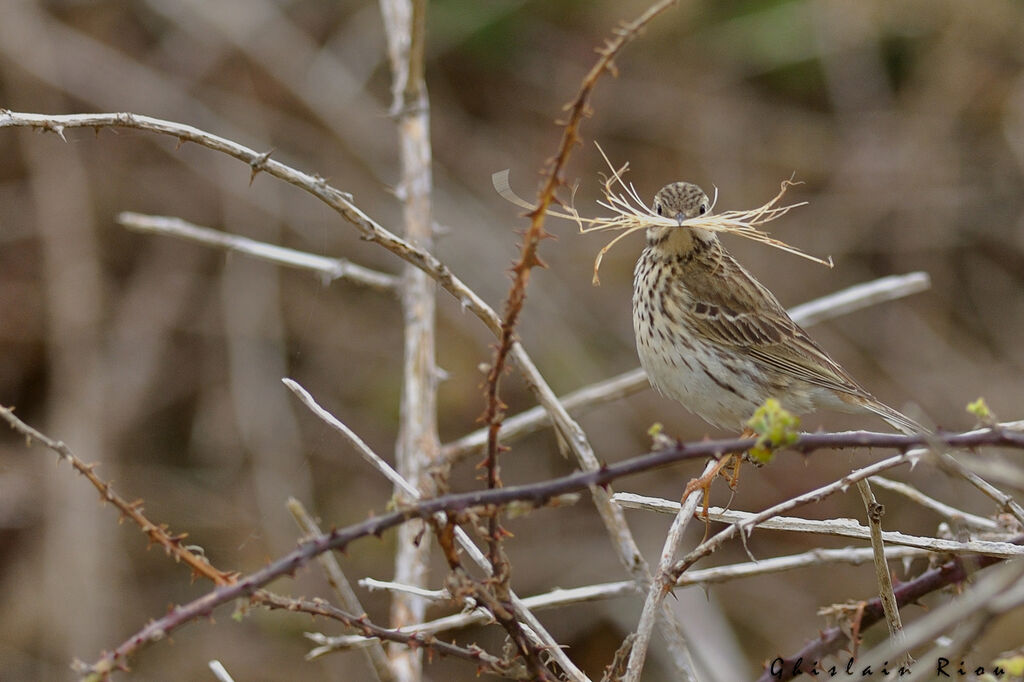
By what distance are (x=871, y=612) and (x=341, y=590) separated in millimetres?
1233

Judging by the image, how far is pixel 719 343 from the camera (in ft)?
13.0

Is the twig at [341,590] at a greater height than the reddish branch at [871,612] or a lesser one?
greater

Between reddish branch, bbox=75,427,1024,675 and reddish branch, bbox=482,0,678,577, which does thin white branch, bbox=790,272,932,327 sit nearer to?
reddish branch, bbox=75,427,1024,675

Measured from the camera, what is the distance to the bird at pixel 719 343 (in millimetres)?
3699

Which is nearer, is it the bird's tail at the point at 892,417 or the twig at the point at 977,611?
the twig at the point at 977,611

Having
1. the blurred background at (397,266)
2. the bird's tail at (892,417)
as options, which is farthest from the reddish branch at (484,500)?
the blurred background at (397,266)

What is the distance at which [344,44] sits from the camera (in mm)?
6547

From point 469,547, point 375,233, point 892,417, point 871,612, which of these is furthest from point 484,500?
point 892,417

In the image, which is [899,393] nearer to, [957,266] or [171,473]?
[957,266]

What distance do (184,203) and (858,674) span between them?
17.6ft

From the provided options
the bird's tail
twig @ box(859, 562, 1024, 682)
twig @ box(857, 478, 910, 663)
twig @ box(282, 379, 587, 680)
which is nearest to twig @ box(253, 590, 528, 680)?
twig @ box(282, 379, 587, 680)

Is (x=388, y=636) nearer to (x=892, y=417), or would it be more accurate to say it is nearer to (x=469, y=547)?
(x=469, y=547)

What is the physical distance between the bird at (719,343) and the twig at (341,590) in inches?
54.2

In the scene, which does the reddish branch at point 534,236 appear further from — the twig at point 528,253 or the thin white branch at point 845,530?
the thin white branch at point 845,530
